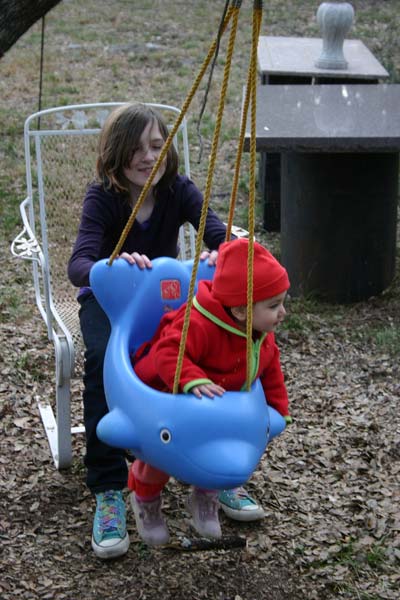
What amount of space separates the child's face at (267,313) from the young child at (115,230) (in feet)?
2.03

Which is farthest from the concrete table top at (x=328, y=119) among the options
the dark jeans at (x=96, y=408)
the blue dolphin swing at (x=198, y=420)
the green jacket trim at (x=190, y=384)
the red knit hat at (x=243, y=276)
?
the green jacket trim at (x=190, y=384)

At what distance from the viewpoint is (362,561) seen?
2832 millimetres

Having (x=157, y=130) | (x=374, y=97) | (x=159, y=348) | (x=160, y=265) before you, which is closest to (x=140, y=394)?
(x=159, y=348)

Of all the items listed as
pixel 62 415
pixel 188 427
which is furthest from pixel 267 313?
pixel 62 415

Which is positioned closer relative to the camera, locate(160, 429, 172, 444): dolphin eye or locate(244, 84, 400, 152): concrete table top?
locate(160, 429, 172, 444): dolphin eye

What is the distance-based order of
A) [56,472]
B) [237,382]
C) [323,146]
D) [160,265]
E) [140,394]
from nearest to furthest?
[140,394] < [237,382] < [160,265] < [56,472] < [323,146]

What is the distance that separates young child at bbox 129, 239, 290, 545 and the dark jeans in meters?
0.38

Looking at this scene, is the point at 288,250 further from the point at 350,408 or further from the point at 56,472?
the point at 56,472

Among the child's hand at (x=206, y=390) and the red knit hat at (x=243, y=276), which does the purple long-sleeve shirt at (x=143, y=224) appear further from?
the child's hand at (x=206, y=390)

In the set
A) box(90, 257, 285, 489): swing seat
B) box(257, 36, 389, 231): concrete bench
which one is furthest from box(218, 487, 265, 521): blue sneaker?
box(257, 36, 389, 231): concrete bench

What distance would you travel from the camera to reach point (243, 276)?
2.17m

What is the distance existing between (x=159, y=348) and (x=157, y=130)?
0.89m

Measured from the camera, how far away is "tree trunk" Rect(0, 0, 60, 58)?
2.41 m

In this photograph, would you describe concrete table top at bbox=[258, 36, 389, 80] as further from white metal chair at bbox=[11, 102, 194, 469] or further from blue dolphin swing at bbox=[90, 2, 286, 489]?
blue dolphin swing at bbox=[90, 2, 286, 489]
